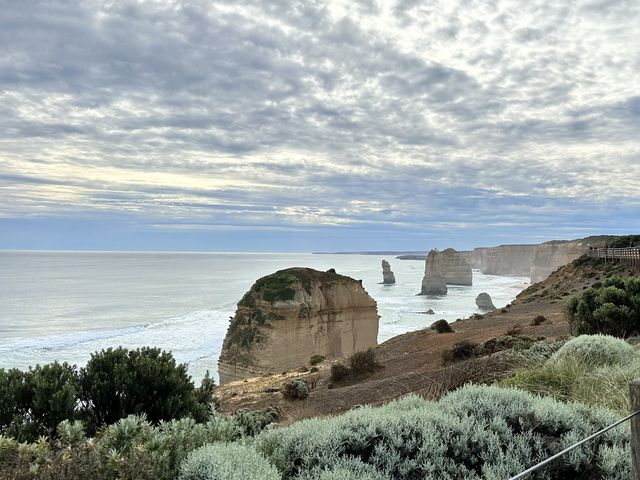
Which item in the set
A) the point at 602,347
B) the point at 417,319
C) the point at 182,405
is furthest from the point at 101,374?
the point at 417,319

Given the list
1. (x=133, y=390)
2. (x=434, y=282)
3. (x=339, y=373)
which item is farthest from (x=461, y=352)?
(x=434, y=282)

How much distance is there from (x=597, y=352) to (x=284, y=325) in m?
26.3

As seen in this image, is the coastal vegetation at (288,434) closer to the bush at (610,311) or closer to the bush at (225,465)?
the bush at (225,465)

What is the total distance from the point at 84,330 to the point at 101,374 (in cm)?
6370

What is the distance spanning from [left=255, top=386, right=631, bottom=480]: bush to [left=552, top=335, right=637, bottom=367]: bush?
464 centimetres

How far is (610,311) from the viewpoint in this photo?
48.3ft

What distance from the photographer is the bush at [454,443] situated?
417 cm

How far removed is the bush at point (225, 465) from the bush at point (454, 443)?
0.37 meters

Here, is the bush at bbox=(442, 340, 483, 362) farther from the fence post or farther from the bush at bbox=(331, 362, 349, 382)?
the fence post

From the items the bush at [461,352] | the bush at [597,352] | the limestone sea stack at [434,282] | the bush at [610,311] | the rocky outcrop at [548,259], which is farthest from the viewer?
the rocky outcrop at [548,259]

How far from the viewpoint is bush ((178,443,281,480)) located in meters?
3.45

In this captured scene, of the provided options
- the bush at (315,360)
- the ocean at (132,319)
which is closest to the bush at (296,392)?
the bush at (315,360)

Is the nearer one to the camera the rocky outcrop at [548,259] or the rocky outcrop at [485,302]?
the rocky outcrop at [485,302]

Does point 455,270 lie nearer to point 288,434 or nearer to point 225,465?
point 288,434
